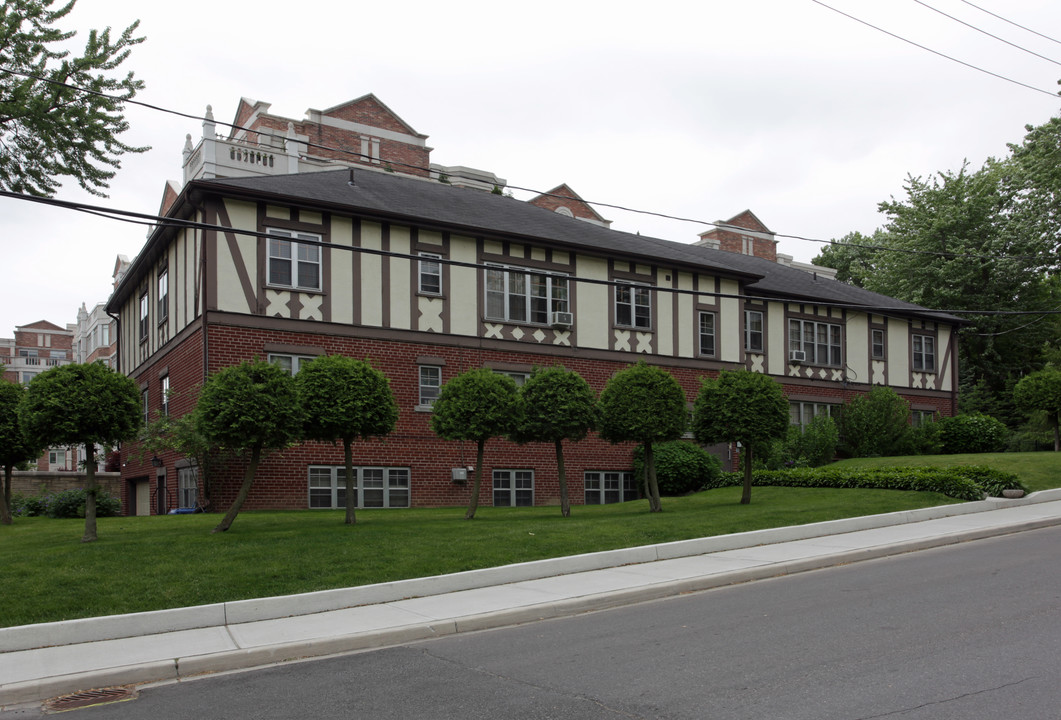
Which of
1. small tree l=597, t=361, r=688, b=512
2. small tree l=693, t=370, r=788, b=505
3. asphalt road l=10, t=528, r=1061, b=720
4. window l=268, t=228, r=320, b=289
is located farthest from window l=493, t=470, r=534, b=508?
asphalt road l=10, t=528, r=1061, b=720

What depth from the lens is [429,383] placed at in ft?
84.1

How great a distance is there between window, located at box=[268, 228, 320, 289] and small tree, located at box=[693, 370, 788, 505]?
34.8 feet

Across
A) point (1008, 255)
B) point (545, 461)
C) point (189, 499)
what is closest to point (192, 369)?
point (189, 499)

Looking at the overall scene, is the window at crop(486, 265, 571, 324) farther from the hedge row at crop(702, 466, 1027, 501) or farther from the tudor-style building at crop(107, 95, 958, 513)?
the hedge row at crop(702, 466, 1027, 501)

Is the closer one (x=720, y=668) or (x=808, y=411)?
(x=720, y=668)

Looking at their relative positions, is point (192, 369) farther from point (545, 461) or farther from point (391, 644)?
point (391, 644)

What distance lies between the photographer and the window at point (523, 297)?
27.1 m

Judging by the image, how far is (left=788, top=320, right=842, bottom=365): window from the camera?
3559 centimetres

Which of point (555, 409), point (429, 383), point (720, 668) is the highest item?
point (429, 383)

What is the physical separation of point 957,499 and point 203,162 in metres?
23.1

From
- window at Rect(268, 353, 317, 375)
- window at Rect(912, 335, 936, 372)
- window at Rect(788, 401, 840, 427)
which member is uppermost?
window at Rect(912, 335, 936, 372)

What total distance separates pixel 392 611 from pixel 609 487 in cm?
1825

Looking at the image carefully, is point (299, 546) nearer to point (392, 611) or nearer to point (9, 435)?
point (392, 611)

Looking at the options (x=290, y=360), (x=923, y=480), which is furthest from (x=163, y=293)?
(x=923, y=480)
